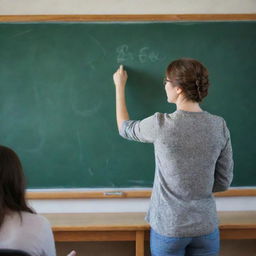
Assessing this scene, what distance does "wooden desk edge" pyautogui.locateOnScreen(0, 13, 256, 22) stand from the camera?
2223 millimetres

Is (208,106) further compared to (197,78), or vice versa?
(208,106)

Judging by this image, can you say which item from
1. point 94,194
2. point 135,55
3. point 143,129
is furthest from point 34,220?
point 135,55

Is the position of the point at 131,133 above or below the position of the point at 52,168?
above

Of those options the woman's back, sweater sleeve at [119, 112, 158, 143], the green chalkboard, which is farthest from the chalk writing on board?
the woman's back

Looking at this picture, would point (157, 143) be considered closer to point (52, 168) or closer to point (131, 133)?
point (131, 133)

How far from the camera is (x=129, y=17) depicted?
88.0 inches

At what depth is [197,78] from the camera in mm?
1576

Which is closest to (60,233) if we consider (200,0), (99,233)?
(99,233)

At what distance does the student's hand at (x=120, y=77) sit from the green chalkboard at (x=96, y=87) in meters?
0.04

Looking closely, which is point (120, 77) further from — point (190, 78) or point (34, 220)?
point (34, 220)

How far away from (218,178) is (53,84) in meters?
1.23

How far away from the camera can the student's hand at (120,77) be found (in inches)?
87.0

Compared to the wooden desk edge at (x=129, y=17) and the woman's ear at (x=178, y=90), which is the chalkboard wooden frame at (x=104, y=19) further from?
the woman's ear at (x=178, y=90)

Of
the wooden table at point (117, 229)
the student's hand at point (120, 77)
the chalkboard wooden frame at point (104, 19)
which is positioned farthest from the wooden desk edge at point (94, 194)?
the student's hand at point (120, 77)
